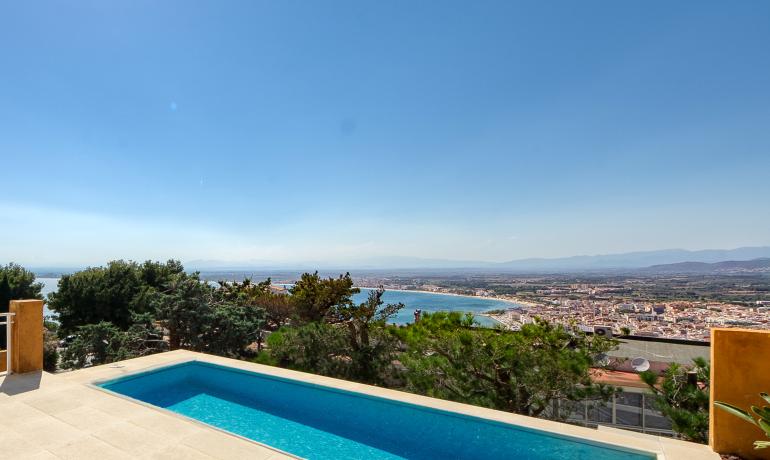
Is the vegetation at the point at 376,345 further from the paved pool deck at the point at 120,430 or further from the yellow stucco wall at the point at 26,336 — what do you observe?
the yellow stucco wall at the point at 26,336

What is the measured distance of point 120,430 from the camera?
12.2ft

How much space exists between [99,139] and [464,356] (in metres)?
13.2

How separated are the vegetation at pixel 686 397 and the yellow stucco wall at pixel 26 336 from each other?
28.3 feet

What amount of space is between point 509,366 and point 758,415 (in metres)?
2.66

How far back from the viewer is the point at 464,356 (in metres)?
5.45

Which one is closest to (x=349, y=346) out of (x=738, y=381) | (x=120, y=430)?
(x=120, y=430)

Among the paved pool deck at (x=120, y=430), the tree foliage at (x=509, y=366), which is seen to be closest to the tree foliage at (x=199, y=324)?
the paved pool deck at (x=120, y=430)

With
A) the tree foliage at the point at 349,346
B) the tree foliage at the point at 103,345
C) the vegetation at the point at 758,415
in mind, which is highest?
the vegetation at the point at 758,415

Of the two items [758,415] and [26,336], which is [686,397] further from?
[26,336]

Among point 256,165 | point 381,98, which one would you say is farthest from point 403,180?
point 256,165

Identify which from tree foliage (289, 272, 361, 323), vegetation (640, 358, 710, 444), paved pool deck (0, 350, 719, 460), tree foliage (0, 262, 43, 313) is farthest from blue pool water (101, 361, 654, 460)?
tree foliage (0, 262, 43, 313)

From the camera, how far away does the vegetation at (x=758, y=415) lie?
8.84ft

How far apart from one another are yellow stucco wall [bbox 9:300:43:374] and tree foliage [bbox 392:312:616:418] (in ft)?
18.7

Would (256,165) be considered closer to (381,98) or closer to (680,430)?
(381,98)
